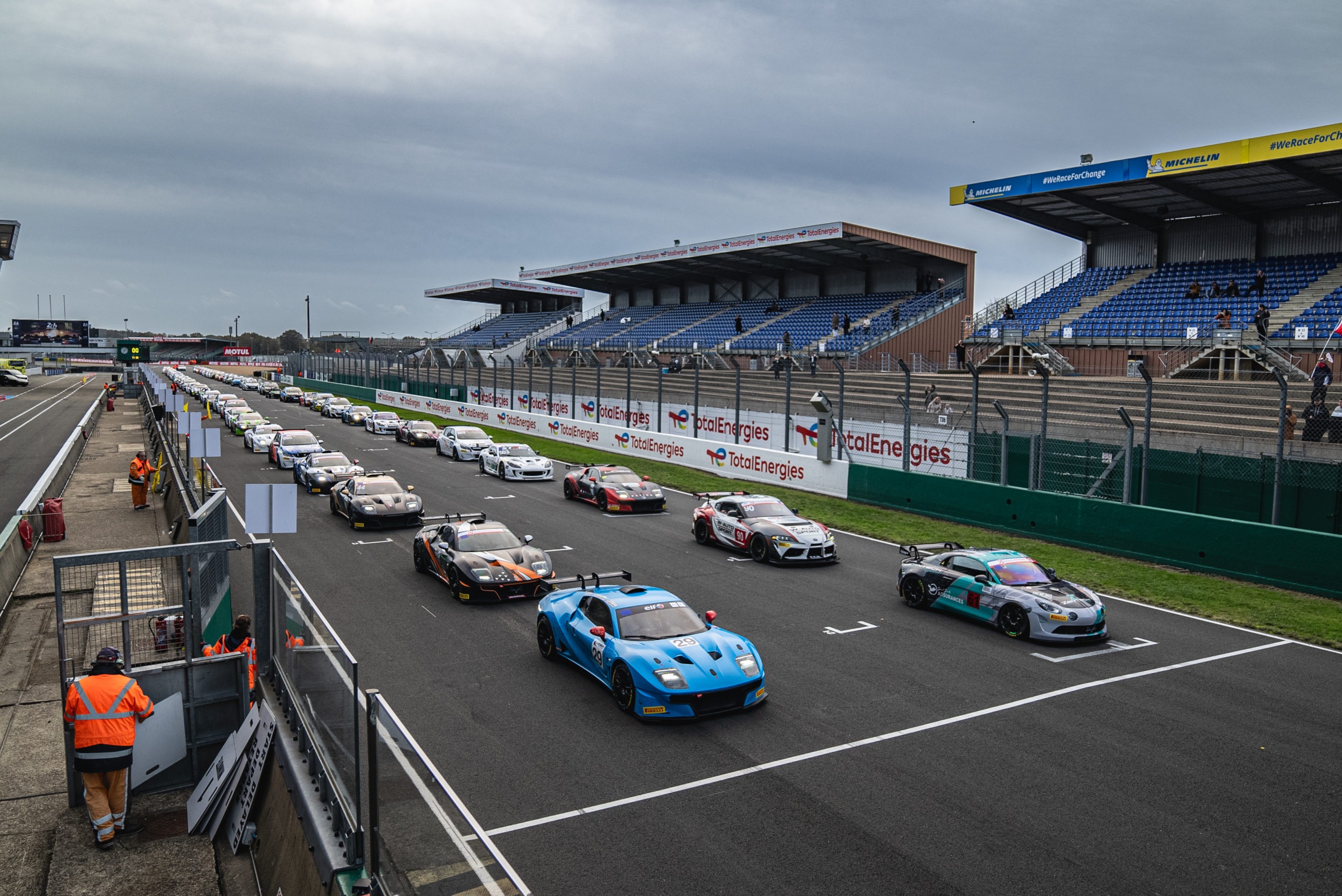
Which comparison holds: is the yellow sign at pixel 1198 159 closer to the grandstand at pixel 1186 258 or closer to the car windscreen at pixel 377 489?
the grandstand at pixel 1186 258

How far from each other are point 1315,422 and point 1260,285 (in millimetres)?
14622

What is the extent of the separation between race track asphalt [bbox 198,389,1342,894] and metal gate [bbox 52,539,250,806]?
5.87ft

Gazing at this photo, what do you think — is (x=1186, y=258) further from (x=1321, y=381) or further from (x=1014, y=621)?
(x=1014, y=621)

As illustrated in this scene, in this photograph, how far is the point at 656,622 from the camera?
10.5 meters

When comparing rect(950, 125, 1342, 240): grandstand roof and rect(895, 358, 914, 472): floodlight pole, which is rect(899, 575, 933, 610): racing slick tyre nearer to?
rect(895, 358, 914, 472): floodlight pole

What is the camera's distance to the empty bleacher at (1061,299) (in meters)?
37.9

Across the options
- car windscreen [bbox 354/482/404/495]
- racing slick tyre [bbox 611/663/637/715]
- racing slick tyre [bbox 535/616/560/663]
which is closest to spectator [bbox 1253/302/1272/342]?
car windscreen [bbox 354/482/404/495]

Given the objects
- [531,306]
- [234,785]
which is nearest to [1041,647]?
[234,785]

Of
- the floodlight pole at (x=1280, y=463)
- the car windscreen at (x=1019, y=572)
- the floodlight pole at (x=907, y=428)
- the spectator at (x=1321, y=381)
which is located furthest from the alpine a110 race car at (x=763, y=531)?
the spectator at (x=1321, y=381)

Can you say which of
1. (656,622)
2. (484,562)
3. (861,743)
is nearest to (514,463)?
(484,562)

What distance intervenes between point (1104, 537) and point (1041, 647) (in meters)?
7.47

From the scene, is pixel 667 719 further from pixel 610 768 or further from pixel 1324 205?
pixel 1324 205

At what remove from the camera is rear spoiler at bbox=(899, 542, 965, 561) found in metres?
14.8

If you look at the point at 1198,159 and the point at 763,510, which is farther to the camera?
the point at 1198,159
